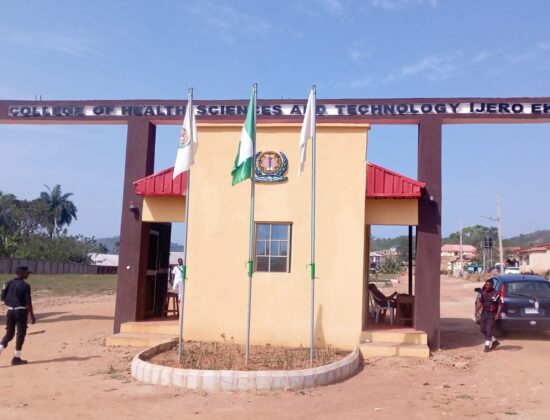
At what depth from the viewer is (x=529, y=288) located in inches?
512

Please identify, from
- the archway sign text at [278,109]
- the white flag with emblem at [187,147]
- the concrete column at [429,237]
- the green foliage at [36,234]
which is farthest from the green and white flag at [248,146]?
the green foliage at [36,234]

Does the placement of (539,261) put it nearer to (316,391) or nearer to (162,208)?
(162,208)

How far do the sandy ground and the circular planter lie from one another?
15cm

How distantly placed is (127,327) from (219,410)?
5883 millimetres

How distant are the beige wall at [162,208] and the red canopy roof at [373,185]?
404mm

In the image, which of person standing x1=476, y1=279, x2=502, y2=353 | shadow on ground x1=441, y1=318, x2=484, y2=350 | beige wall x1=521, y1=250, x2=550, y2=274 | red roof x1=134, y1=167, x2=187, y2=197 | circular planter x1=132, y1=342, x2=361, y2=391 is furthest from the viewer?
beige wall x1=521, y1=250, x2=550, y2=274

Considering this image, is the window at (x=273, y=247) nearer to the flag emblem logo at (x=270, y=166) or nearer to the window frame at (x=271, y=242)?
the window frame at (x=271, y=242)

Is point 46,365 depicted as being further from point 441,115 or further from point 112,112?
point 441,115

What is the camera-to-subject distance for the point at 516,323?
40.9 ft

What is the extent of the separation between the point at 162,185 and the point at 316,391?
6.13 metres

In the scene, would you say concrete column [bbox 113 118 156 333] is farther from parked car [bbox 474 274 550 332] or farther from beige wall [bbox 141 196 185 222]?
parked car [bbox 474 274 550 332]

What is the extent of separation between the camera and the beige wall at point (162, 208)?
1269 centimetres

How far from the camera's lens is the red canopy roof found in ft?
37.7

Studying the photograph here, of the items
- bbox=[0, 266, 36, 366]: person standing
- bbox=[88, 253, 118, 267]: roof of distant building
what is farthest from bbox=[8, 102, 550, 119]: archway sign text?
bbox=[88, 253, 118, 267]: roof of distant building
